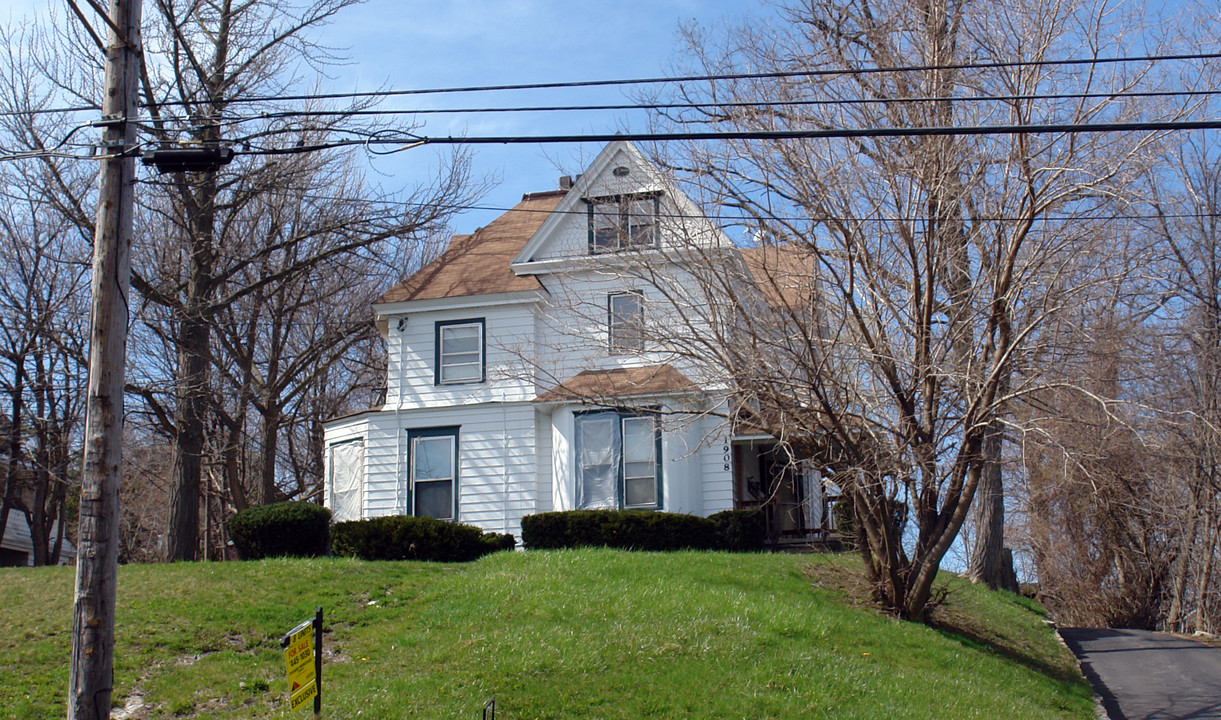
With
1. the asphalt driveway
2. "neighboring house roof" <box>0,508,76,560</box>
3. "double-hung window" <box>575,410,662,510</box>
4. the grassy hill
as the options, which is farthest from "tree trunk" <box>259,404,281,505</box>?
the asphalt driveway

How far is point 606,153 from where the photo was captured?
72.2ft

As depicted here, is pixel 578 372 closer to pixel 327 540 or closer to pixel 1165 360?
pixel 327 540

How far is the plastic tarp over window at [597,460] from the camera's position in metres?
20.7

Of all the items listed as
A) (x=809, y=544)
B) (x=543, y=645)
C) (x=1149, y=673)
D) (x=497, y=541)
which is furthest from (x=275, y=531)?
(x=1149, y=673)

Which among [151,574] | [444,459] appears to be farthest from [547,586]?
[444,459]

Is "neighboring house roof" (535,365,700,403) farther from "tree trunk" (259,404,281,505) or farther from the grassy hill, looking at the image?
"tree trunk" (259,404,281,505)

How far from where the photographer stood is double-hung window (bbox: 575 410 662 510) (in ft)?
67.5

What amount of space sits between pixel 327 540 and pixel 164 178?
8.42 metres

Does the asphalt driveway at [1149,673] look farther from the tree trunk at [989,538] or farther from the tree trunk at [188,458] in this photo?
the tree trunk at [188,458]

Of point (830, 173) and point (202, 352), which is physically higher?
point (830, 173)

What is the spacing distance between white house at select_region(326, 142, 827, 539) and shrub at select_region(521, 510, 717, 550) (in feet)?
4.38

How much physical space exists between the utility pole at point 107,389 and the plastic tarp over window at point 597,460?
12903mm

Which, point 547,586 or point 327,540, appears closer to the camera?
point 547,586

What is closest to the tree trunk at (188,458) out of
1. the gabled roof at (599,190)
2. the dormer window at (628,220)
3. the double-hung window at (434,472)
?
the double-hung window at (434,472)
